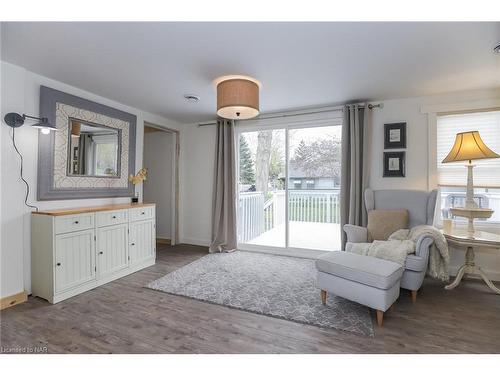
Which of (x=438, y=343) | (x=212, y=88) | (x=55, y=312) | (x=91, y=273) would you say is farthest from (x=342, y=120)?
(x=55, y=312)

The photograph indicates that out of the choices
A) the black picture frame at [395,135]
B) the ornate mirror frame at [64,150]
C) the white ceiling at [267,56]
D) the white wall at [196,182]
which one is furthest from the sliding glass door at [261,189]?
the ornate mirror frame at [64,150]

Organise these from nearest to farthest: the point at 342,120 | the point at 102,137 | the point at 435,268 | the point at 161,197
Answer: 1. the point at 435,268
2. the point at 102,137
3. the point at 342,120
4. the point at 161,197

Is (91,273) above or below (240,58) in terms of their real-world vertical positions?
below

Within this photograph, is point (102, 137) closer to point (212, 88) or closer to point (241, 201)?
point (212, 88)

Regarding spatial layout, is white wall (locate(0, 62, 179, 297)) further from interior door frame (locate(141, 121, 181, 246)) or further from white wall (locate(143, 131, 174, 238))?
white wall (locate(143, 131, 174, 238))

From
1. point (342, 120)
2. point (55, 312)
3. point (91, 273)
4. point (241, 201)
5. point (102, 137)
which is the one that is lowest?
point (55, 312)

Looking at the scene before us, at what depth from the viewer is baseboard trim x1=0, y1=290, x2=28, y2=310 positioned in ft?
7.18

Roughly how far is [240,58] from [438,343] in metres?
2.70

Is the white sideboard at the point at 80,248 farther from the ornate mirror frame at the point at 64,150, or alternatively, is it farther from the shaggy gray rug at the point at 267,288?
the shaggy gray rug at the point at 267,288

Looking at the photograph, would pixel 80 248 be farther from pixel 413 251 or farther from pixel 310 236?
pixel 413 251

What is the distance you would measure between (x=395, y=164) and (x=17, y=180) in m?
4.34

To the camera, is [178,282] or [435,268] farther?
[178,282]

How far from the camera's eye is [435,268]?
243 centimetres
